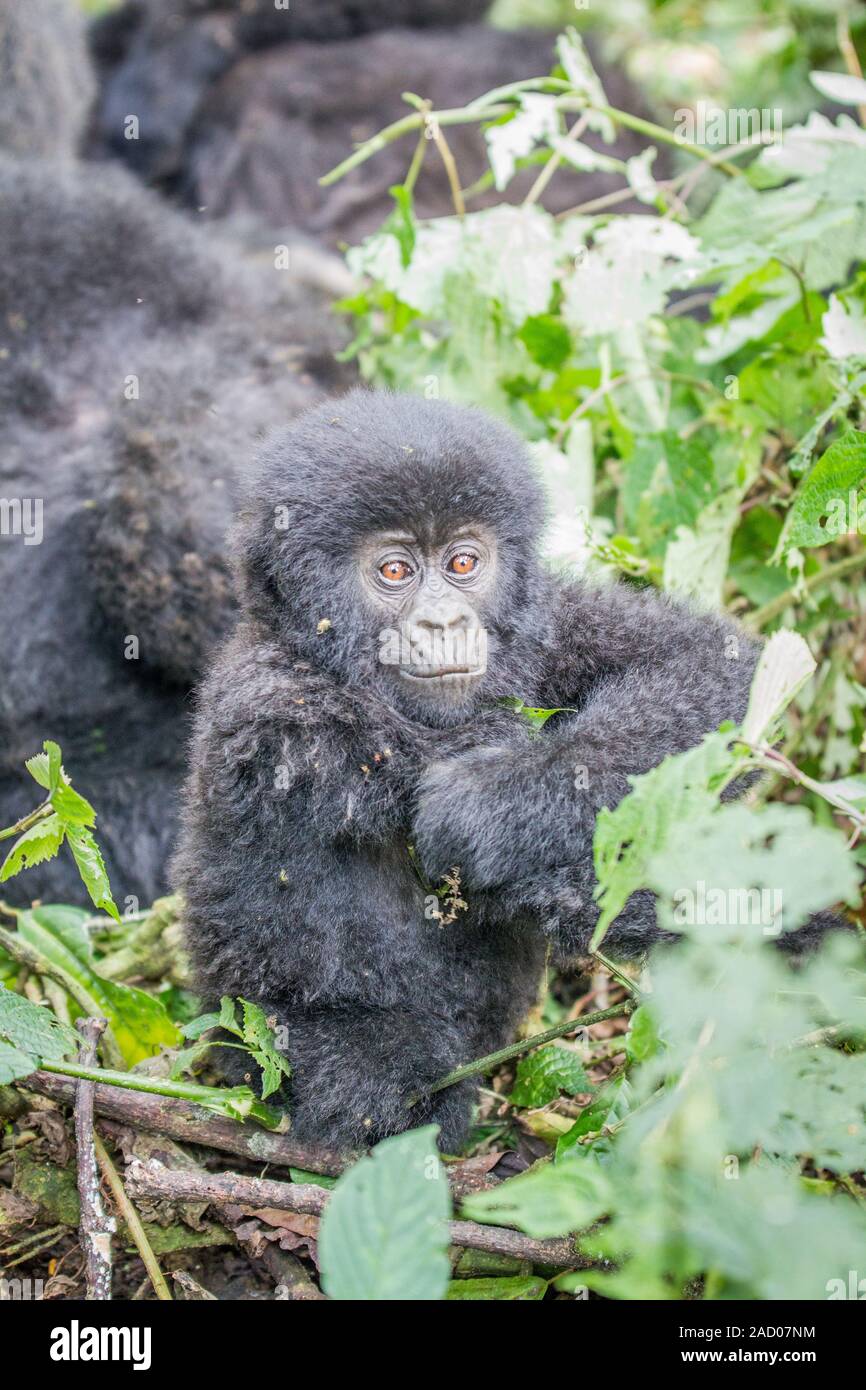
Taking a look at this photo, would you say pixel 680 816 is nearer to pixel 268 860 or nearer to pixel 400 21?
pixel 268 860

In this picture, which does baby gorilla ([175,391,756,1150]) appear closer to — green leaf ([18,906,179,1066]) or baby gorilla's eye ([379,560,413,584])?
baby gorilla's eye ([379,560,413,584])

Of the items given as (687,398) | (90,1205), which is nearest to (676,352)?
(687,398)

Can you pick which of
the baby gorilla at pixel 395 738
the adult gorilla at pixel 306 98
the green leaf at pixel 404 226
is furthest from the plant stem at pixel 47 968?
the adult gorilla at pixel 306 98

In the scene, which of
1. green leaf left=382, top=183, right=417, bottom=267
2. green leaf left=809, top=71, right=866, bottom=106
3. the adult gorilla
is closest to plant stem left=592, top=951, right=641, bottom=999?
green leaf left=382, top=183, right=417, bottom=267

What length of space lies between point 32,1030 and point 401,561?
0.83 m

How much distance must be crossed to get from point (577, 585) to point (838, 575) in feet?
2.81

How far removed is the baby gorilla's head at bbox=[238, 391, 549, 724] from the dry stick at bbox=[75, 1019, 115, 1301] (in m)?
0.70

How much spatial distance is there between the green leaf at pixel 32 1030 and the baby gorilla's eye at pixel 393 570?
0.78 m

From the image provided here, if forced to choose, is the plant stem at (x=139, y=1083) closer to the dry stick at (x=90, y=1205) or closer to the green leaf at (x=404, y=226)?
the dry stick at (x=90, y=1205)

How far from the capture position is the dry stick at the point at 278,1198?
73.2 inches

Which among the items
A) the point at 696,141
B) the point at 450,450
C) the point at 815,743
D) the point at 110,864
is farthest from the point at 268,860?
the point at 696,141

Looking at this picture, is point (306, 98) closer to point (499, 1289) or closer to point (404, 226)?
point (404, 226)

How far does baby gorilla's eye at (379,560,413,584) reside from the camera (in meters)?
2.08

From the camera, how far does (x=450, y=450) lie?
81.3 inches
